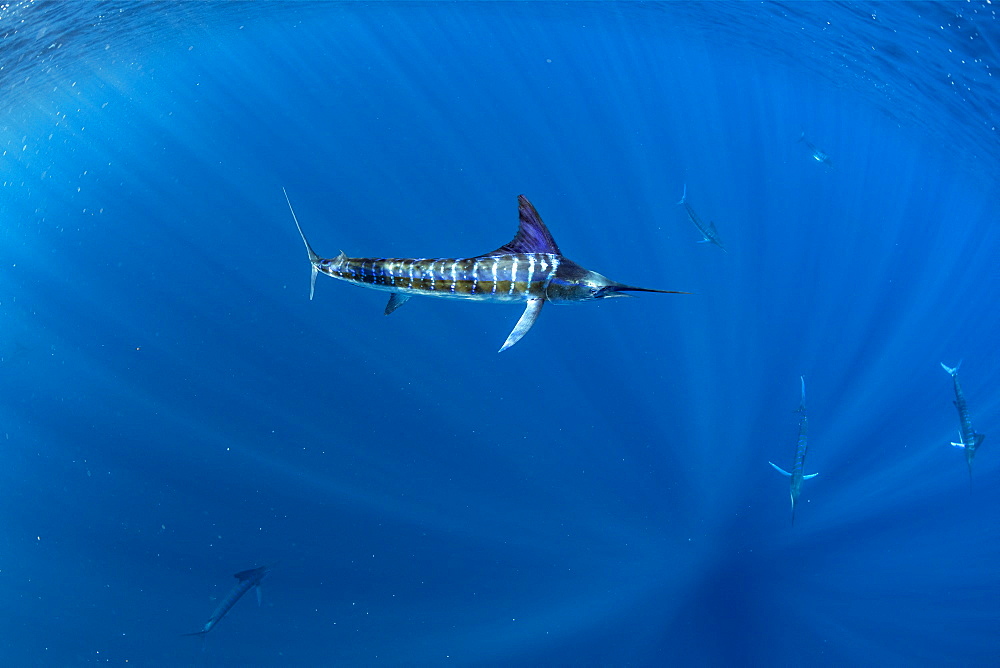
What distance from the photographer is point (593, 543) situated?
9133 millimetres

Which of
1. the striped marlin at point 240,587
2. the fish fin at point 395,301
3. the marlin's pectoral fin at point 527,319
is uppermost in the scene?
the fish fin at point 395,301

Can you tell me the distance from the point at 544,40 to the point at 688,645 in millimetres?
23614

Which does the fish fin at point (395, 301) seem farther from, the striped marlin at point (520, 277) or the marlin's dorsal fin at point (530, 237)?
the marlin's dorsal fin at point (530, 237)

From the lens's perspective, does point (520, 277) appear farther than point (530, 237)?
No

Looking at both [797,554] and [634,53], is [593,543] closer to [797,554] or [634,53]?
[797,554]

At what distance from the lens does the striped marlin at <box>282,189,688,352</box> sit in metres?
3.09

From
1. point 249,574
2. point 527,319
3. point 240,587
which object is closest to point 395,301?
point 527,319

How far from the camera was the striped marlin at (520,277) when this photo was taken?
309cm

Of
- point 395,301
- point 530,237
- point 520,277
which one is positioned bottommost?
point 395,301

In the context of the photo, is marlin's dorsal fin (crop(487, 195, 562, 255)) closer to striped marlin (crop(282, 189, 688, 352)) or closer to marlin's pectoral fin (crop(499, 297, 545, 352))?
striped marlin (crop(282, 189, 688, 352))

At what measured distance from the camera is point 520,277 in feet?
10.2

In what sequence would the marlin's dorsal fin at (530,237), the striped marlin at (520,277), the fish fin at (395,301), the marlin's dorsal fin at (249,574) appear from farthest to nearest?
1. the marlin's dorsal fin at (249,574)
2. the fish fin at (395,301)
3. the marlin's dorsal fin at (530,237)
4. the striped marlin at (520,277)

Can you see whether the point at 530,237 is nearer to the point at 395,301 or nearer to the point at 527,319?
the point at 527,319

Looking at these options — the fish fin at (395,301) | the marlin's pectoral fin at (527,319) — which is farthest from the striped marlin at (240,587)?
the marlin's pectoral fin at (527,319)
